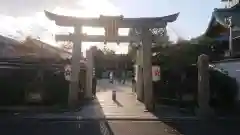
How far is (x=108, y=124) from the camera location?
43.7 feet

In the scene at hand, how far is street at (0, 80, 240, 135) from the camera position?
1148cm

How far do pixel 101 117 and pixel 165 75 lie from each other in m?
6.39

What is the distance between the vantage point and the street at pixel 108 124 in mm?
11484

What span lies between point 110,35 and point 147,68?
Result: 8.73ft

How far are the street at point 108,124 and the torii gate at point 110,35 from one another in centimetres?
151

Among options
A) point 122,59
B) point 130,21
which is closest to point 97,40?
point 130,21

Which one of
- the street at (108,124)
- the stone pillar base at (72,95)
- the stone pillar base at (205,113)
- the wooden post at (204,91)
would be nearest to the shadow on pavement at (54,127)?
the street at (108,124)

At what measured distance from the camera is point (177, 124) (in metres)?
13.5

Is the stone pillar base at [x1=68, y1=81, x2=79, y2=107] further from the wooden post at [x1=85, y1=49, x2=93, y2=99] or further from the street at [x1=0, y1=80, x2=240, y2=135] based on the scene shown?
the wooden post at [x1=85, y1=49, x2=93, y2=99]

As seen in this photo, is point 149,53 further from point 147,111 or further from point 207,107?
point 207,107

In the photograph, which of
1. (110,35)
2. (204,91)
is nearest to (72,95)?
(110,35)

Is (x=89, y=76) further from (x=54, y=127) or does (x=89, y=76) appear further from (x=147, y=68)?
(x=54, y=127)

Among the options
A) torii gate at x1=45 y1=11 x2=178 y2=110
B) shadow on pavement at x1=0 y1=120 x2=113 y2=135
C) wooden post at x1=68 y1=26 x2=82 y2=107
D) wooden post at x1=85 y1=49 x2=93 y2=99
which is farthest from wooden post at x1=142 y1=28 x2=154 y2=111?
wooden post at x1=85 y1=49 x2=93 y2=99

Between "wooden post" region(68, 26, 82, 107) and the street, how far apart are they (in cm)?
103
